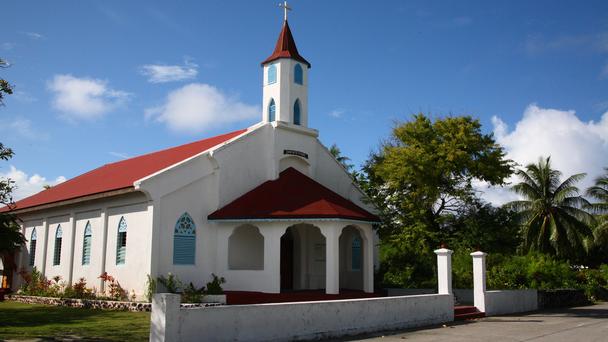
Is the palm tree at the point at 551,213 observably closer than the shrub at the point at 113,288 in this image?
No

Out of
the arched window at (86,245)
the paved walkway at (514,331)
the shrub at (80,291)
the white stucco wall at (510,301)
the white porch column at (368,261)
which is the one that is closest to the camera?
the paved walkway at (514,331)

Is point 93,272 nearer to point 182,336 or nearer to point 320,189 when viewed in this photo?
point 320,189

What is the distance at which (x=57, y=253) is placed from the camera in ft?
83.5

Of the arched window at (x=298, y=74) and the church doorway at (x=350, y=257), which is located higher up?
the arched window at (x=298, y=74)

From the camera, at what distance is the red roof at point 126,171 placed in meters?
22.8

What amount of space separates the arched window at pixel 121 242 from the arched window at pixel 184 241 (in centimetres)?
225

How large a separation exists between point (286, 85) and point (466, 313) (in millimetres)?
11434

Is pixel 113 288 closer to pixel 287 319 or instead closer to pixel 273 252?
pixel 273 252

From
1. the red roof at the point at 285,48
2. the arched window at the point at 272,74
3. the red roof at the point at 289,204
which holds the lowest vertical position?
the red roof at the point at 289,204

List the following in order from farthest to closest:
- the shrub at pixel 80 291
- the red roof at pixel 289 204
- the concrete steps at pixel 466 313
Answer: the shrub at pixel 80 291
the red roof at pixel 289 204
the concrete steps at pixel 466 313

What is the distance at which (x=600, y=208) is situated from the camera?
39.9 meters

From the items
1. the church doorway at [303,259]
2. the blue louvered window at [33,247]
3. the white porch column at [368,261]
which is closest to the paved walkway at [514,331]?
the white porch column at [368,261]

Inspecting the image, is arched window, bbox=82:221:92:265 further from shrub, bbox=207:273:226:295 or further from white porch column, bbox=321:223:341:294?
white porch column, bbox=321:223:341:294

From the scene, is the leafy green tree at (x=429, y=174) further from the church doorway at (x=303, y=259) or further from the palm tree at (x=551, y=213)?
the palm tree at (x=551, y=213)
